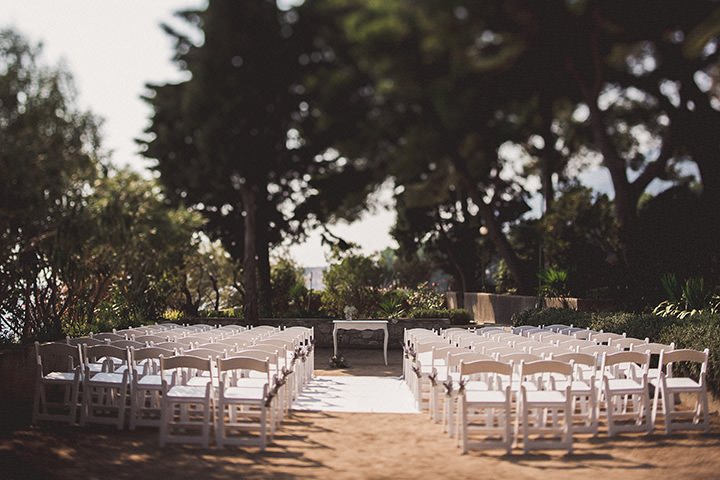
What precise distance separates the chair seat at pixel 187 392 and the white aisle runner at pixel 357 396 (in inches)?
83.3

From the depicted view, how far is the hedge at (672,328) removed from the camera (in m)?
7.78

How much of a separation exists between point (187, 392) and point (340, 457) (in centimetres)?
178

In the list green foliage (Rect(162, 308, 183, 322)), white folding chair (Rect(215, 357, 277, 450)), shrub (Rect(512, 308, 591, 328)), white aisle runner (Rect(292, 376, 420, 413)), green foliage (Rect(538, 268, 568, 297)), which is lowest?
white aisle runner (Rect(292, 376, 420, 413))

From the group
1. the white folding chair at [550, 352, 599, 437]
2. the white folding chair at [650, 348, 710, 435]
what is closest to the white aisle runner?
the white folding chair at [550, 352, 599, 437]

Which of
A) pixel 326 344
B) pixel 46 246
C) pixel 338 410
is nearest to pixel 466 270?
pixel 326 344

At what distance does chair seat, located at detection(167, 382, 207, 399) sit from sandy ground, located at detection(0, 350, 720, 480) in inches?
19.1

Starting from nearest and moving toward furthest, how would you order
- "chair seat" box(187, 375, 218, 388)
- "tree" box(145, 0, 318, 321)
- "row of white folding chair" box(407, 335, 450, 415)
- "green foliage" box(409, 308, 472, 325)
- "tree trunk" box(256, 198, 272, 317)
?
"tree" box(145, 0, 318, 321) → "chair seat" box(187, 375, 218, 388) → "row of white folding chair" box(407, 335, 450, 415) → "green foliage" box(409, 308, 472, 325) → "tree trunk" box(256, 198, 272, 317)

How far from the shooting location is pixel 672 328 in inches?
369

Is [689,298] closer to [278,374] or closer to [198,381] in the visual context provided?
[278,374]

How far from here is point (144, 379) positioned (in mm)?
7297

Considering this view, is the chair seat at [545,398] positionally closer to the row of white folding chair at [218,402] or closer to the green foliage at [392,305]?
the row of white folding chair at [218,402]

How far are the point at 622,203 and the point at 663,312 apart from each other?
353cm

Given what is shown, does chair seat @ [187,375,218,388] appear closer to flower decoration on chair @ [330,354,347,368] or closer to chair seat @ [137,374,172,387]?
chair seat @ [137,374,172,387]

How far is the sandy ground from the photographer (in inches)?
211
